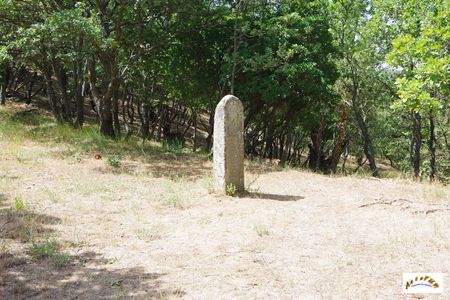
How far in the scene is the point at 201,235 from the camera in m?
6.45

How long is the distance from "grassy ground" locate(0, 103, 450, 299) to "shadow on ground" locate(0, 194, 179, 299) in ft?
0.04

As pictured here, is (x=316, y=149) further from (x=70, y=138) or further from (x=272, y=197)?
(x=272, y=197)

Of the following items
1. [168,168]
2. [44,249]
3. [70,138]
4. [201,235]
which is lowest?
[44,249]

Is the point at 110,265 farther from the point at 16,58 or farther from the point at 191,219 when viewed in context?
the point at 16,58

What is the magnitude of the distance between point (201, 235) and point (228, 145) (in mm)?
2934

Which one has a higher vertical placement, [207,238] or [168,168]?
[168,168]

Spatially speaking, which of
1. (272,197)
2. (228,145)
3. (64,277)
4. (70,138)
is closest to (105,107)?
(70,138)

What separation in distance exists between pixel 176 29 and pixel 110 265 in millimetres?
12017

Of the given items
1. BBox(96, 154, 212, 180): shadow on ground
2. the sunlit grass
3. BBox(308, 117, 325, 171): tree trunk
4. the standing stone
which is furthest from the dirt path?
BBox(308, 117, 325, 171): tree trunk

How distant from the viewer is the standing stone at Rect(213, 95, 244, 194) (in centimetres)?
896

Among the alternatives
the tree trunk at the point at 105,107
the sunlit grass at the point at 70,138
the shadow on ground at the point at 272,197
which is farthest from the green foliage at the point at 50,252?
the tree trunk at the point at 105,107

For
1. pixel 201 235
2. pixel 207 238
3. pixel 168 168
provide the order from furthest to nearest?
1. pixel 168 168
2. pixel 201 235
3. pixel 207 238

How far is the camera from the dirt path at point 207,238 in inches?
183

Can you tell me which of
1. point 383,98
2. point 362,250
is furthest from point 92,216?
point 383,98
